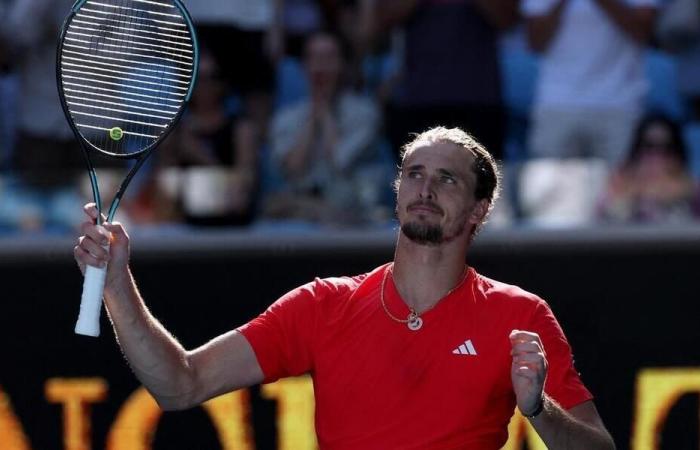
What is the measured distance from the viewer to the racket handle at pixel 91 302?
11.5 feet

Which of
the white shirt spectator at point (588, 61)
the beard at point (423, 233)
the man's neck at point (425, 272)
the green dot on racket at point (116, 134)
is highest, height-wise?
the white shirt spectator at point (588, 61)

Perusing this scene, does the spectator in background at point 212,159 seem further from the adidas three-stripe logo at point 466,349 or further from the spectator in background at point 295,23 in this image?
the adidas three-stripe logo at point 466,349

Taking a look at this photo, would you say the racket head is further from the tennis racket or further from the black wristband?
the black wristband

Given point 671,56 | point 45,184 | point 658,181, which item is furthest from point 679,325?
point 45,184

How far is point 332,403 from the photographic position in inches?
158

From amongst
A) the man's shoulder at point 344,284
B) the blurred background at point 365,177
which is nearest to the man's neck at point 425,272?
the man's shoulder at point 344,284

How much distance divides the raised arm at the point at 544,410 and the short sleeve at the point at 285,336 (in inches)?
26.5

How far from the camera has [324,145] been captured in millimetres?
6484

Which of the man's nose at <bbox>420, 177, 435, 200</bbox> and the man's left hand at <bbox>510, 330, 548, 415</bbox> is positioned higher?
the man's nose at <bbox>420, 177, 435, 200</bbox>

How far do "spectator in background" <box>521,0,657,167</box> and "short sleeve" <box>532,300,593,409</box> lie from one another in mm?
2873

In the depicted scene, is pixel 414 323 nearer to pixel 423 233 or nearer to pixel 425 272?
pixel 425 272

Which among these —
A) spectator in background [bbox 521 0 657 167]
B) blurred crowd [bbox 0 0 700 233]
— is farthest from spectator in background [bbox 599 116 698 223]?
spectator in background [bbox 521 0 657 167]

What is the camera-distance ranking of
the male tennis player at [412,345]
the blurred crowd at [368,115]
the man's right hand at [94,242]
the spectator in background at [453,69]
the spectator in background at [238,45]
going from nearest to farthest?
the man's right hand at [94,242]
the male tennis player at [412,345]
the blurred crowd at [368,115]
the spectator in background at [453,69]
the spectator in background at [238,45]

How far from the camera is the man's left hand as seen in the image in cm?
357
